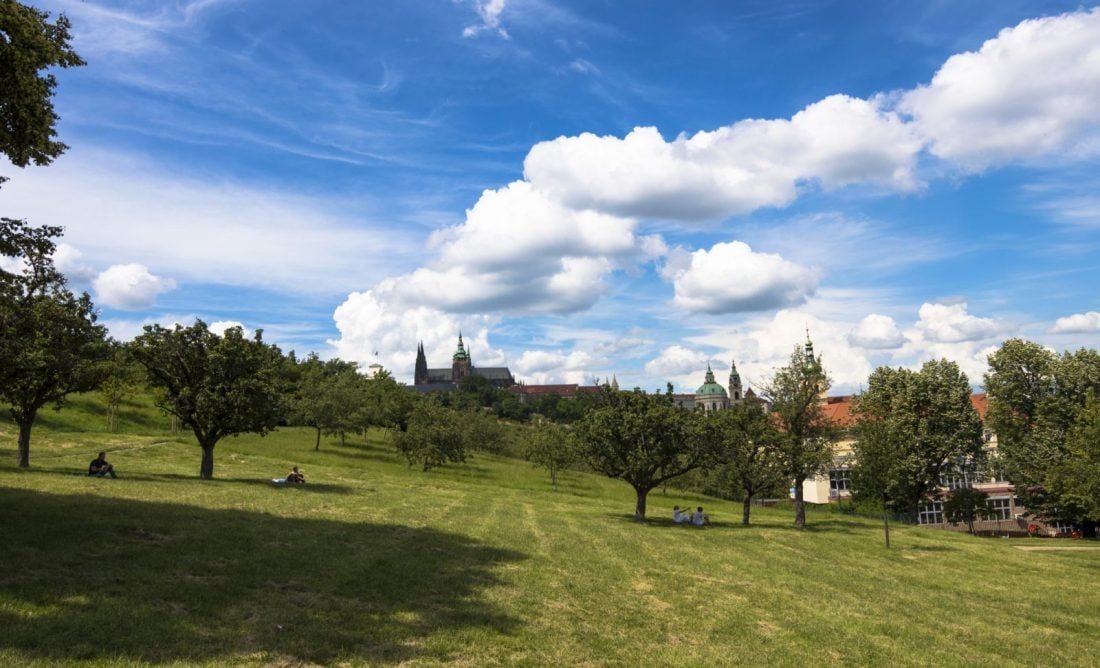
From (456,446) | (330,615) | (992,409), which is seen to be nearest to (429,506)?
(330,615)

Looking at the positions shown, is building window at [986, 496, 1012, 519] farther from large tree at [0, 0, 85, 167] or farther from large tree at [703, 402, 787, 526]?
large tree at [0, 0, 85, 167]

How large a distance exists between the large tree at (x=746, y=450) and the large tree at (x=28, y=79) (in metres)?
35.9

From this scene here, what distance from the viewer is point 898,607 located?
820 inches

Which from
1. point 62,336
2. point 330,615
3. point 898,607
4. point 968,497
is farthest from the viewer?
point 968,497

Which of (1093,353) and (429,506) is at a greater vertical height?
(1093,353)

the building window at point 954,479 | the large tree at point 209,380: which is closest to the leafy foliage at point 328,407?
the large tree at point 209,380

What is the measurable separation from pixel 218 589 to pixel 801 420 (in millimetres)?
40841

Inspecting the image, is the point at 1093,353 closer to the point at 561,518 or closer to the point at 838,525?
the point at 838,525

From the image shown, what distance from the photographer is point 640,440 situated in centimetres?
4094

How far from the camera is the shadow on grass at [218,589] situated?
11220mm

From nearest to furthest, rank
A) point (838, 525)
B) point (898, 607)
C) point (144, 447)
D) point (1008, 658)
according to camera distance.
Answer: point (1008, 658), point (898, 607), point (838, 525), point (144, 447)

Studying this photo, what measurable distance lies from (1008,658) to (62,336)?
135ft

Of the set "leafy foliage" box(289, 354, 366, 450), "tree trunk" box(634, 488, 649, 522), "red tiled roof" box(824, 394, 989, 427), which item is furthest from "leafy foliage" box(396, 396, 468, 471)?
"red tiled roof" box(824, 394, 989, 427)

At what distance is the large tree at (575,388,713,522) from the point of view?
40719 mm
